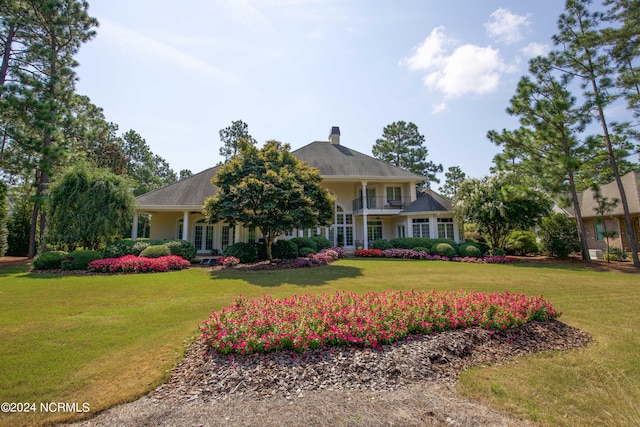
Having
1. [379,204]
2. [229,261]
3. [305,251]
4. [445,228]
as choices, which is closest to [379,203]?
[379,204]

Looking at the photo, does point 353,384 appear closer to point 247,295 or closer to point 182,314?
point 182,314

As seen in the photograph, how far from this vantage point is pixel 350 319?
509 centimetres

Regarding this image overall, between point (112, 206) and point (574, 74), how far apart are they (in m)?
27.1

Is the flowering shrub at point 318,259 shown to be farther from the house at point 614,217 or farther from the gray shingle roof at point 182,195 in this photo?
the house at point 614,217

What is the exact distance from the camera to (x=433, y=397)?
3.40m

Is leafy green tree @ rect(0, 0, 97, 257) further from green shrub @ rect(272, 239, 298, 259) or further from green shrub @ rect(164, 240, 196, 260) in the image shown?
green shrub @ rect(272, 239, 298, 259)

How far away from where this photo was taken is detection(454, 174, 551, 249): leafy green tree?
707 inches

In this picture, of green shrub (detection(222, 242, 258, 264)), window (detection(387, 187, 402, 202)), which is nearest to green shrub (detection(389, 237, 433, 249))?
window (detection(387, 187, 402, 202))

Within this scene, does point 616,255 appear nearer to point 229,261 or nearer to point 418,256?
point 418,256

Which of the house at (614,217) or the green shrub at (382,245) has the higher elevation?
the house at (614,217)

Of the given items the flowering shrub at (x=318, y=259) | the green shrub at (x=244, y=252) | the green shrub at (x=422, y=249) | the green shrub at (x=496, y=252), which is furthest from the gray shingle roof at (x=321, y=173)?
the green shrub at (x=496, y=252)

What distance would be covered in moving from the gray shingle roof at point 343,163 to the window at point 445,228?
365 cm

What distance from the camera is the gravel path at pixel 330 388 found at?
2.98 meters

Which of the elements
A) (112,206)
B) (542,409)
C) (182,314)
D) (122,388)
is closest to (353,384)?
(542,409)
